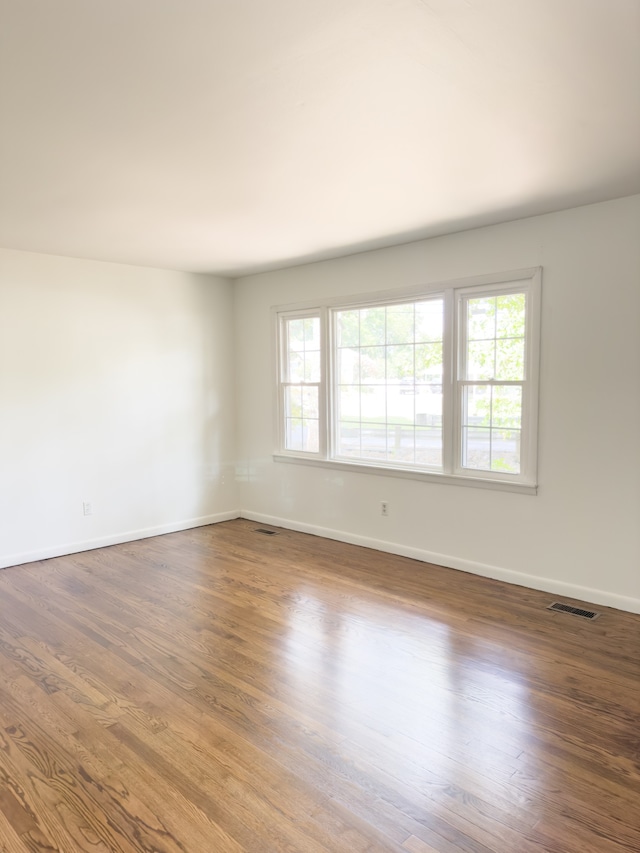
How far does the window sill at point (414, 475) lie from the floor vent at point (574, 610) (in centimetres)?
75

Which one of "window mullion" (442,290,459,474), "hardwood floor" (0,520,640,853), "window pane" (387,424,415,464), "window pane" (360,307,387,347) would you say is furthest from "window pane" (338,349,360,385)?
"hardwood floor" (0,520,640,853)

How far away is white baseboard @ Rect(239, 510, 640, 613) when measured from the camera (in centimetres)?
366

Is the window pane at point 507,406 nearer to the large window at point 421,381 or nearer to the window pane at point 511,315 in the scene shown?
the large window at point 421,381

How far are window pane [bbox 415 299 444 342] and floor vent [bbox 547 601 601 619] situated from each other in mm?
2097

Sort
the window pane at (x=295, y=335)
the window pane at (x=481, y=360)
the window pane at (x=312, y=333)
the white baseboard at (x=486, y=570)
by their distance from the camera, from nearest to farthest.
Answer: the white baseboard at (x=486, y=570), the window pane at (x=481, y=360), the window pane at (x=312, y=333), the window pane at (x=295, y=335)

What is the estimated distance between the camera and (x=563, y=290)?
12.4 ft

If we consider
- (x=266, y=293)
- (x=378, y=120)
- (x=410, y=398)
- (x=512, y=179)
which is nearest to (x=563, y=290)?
(x=512, y=179)

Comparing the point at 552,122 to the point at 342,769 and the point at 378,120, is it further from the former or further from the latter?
the point at 342,769

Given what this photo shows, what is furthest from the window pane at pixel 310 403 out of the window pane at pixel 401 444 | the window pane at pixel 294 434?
the window pane at pixel 401 444

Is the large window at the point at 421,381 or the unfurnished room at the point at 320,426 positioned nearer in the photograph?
the unfurnished room at the point at 320,426

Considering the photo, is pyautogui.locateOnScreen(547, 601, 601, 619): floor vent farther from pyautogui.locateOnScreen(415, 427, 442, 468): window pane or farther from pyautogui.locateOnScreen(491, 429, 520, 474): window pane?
pyautogui.locateOnScreen(415, 427, 442, 468): window pane

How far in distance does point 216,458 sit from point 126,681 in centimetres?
337

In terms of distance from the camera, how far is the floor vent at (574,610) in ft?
11.6

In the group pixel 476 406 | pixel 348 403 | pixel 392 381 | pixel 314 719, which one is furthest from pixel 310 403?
pixel 314 719
